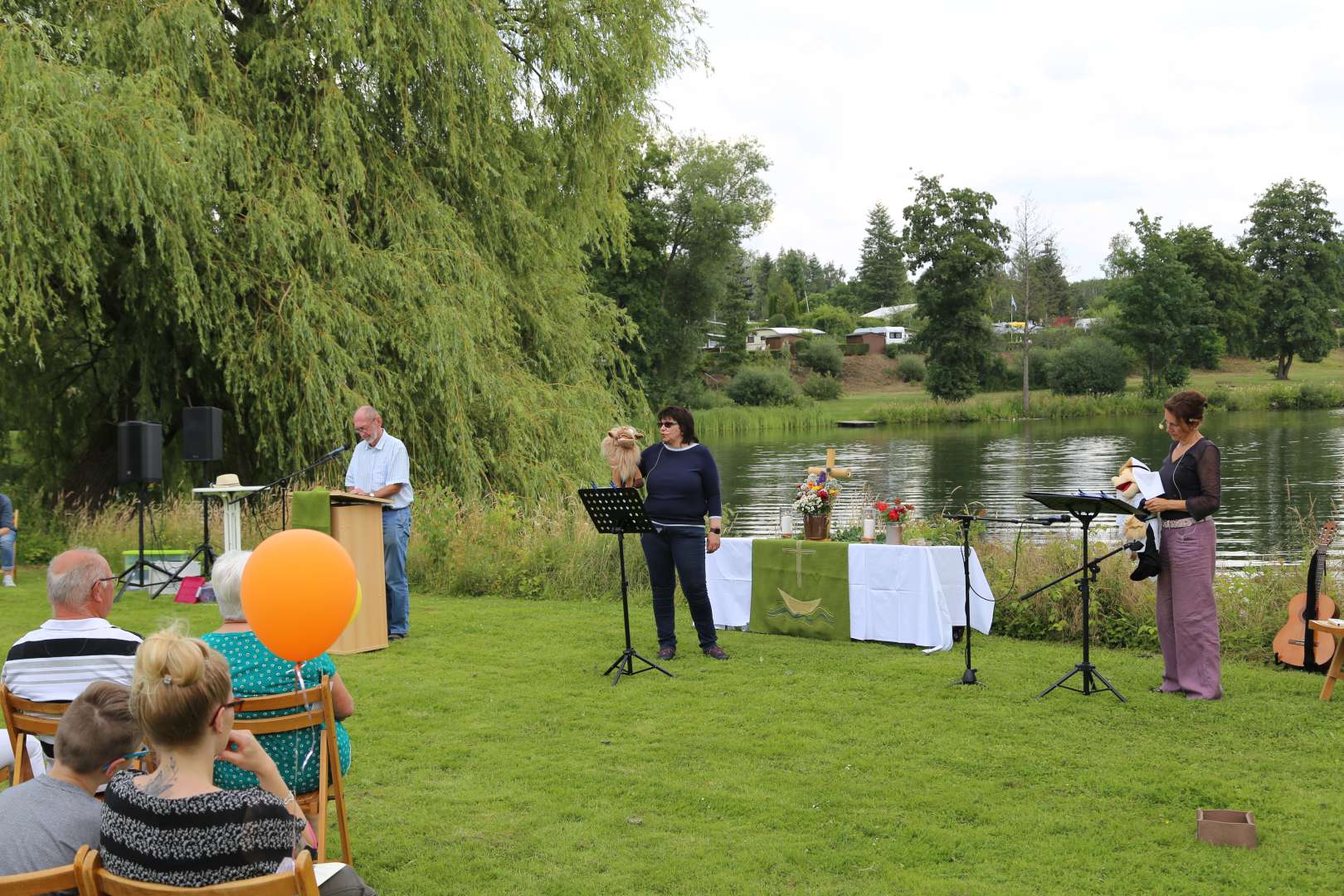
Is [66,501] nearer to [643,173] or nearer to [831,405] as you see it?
[643,173]

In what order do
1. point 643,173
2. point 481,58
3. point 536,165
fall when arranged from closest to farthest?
point 481,58 < point 536,165 < point 643,173

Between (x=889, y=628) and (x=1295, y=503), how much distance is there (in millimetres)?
17007

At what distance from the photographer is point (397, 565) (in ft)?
30.2

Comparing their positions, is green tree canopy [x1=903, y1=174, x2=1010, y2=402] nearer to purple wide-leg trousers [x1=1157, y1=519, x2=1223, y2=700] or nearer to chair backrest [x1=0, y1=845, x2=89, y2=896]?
purple wide-leg trousers [x1=1157, y1=519, x2=1223, y2=700]

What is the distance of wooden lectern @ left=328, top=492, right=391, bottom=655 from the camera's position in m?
8.55

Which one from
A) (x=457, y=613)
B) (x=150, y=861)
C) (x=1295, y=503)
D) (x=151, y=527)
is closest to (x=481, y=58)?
(x=151, y=527)

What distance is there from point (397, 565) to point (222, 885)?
21.7ft

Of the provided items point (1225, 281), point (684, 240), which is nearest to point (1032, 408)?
point (684, 240)

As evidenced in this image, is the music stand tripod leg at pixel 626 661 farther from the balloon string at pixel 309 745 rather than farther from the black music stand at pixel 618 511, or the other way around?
the balloon string at pixel 309 745

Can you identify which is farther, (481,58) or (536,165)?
(536,165)

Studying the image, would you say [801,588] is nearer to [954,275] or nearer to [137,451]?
[137,451]

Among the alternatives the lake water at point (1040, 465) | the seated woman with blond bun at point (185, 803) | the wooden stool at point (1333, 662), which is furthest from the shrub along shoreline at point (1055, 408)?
the seated woman with blond bun at point (185, 803)

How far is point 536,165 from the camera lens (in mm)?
17344

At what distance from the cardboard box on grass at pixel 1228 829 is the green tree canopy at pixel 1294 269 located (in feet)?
233
